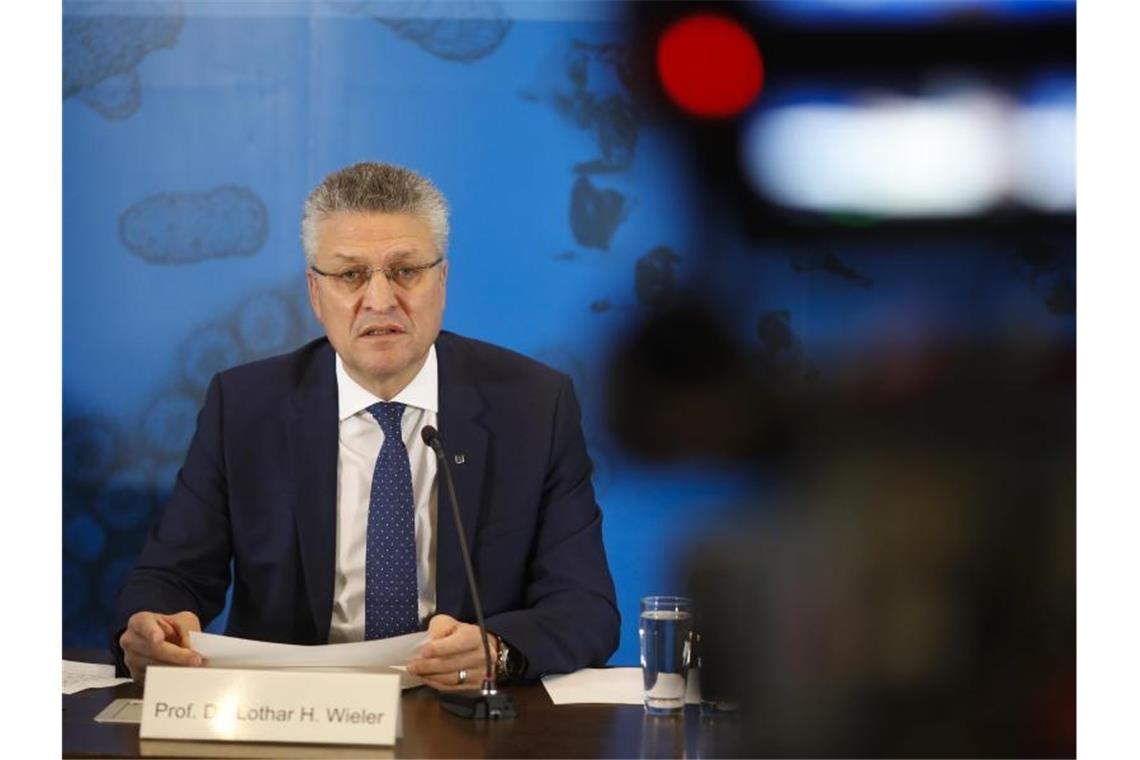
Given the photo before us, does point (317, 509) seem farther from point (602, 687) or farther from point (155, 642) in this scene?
point (602, 687)

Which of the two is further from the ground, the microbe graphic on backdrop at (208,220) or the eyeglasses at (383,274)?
the microbe graphic on backdrop at (208,220)

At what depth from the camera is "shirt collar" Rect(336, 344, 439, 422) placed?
303 cm

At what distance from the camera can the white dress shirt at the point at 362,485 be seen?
2.95 metres

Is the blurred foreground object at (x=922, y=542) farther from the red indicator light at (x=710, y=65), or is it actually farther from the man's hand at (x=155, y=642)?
the man's hand at (x=155, y=642)

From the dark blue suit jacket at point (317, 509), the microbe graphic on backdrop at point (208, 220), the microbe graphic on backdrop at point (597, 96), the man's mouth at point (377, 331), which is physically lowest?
the dark blue suit jacket at point (317, 509)

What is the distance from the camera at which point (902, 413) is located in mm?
3414

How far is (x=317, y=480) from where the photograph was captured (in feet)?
9.80

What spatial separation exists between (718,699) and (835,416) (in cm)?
118

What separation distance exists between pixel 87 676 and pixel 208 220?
1184mm

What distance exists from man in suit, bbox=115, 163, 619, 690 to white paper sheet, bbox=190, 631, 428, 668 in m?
0.40

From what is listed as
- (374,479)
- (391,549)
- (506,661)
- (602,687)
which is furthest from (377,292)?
(602,687)

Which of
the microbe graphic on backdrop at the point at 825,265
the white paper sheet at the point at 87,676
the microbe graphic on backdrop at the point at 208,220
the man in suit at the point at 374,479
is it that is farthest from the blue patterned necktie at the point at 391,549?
the microbe graphic on backdrop at the point at 825,265

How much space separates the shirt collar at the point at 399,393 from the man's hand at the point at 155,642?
62 cm
